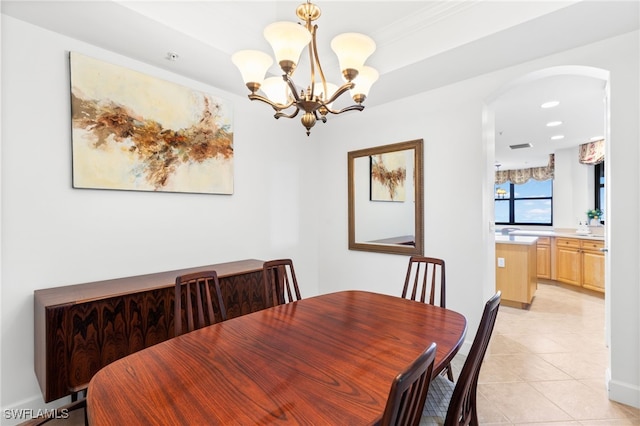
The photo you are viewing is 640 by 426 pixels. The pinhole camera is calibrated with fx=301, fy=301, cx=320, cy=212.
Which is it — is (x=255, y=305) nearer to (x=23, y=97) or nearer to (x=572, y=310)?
(x=23, y=97)

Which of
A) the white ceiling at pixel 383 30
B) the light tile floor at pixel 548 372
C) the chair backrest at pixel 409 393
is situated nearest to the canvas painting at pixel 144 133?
the white ceiling at pixel 383 30

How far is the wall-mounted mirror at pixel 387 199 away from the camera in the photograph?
308 centimetres

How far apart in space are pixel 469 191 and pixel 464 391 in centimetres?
202

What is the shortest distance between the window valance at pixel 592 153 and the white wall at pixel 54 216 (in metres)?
5.90

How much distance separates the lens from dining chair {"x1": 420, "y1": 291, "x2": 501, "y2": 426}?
3.51 ft

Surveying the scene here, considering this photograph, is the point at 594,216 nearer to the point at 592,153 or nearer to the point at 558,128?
the point at 592,153

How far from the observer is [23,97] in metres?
1.86

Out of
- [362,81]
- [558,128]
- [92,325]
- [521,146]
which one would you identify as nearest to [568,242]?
[521,146]

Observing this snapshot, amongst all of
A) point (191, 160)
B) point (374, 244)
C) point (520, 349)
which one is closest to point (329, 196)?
point (374, 244)

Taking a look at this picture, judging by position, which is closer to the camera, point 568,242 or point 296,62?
point 296,62

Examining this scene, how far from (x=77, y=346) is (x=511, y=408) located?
2690 millimetres

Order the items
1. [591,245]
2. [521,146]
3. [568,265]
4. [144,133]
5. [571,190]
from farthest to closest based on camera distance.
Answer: [571,190], [521,146], [568,265], [591,245], [144,133]

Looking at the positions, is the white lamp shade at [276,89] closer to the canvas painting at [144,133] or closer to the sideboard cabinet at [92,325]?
the canvas painting at [144,133]

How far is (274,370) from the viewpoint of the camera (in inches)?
43.9
